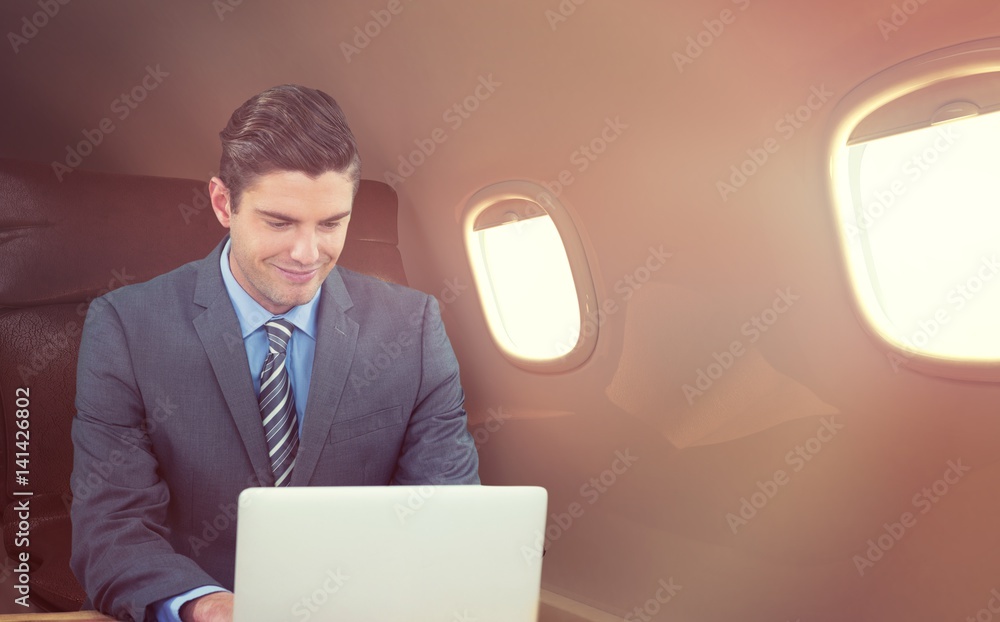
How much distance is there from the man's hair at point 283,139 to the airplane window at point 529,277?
0.80 metres

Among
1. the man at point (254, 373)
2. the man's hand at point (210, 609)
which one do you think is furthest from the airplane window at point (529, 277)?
the man's hand at point (210, 609)

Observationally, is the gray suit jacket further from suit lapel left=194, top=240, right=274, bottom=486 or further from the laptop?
the laptop

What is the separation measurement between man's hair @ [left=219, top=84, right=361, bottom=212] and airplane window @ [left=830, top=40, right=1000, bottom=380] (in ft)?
3.96

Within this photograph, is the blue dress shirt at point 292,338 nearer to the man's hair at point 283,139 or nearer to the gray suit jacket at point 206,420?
the gray suit jacket at point 206,420

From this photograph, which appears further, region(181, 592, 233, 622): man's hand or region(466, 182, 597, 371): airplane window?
region(466, 182, 597, 371): airplane window

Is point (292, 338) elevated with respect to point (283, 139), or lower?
lower

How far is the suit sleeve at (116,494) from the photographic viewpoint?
4.84 feet

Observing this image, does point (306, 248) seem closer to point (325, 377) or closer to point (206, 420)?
point (325, 377)

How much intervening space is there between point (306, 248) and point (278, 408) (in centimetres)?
40

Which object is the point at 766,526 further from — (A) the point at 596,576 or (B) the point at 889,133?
(B) the point at 889,133

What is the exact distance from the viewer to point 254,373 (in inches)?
75.2

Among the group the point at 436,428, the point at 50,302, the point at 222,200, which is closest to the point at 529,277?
the point at 436,428

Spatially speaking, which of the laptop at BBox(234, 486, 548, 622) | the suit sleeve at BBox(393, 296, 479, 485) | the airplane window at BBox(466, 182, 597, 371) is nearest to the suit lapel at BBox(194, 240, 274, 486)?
the suit sleeve at BBox(393, 296, 479, 485)

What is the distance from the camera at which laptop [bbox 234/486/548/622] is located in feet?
3.44
